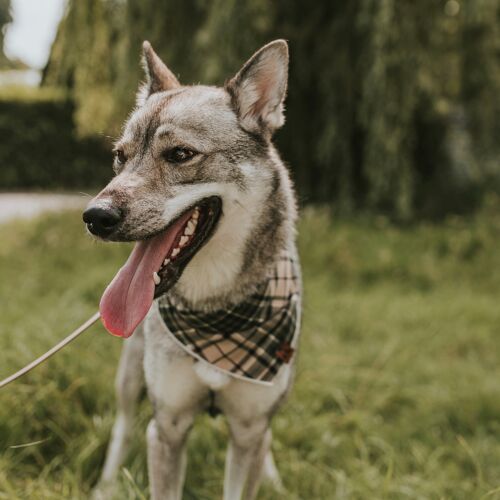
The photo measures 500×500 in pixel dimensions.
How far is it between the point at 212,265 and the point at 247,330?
309 millimetres

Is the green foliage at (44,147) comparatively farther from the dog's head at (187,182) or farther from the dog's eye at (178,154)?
the dog's eye at (178,154)

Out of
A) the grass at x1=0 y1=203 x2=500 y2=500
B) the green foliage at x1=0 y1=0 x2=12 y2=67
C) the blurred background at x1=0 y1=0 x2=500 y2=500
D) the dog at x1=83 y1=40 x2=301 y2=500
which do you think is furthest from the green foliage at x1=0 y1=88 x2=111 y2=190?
the dog at x1=83 y1=40 x2=301 y2=500

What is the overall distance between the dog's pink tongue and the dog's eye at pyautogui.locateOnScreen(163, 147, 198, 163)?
21 centimetres

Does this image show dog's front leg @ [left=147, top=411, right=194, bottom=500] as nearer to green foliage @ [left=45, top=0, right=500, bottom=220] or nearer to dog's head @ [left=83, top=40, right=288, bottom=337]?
dog's head @ [left=83, top=40, right=288, bottom=337]

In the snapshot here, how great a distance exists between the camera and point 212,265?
6.89 feet

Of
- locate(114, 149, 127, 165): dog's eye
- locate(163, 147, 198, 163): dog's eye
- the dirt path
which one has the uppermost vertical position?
locate(163, 147, 198, 163): dog's eye

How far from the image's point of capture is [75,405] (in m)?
3.03

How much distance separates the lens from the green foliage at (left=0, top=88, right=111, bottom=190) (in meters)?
11.6

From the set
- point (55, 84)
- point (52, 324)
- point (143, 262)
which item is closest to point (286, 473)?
point (143, 262)

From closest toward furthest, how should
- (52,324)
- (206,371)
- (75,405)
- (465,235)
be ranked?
(206,371) < (75,405) < (52,324) < (465,235)

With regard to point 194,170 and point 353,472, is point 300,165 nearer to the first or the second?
point 353,472

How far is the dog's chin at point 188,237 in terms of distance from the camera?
188 centimetres

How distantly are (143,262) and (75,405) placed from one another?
147 centimetres

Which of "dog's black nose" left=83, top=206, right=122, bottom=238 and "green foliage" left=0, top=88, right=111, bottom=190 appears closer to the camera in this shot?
"dog's black nose" left=83, top=206, right=122, bottom=238
